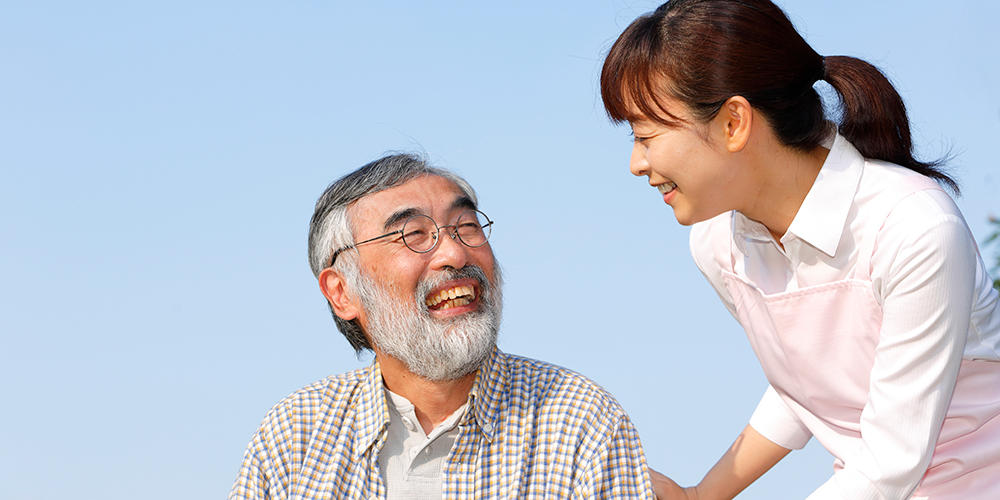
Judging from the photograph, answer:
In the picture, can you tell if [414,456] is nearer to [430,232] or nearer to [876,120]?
[430,232]

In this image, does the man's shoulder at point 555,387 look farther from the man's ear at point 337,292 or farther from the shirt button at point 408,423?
the man's ear at point 337,292

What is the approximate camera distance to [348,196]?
3.65m

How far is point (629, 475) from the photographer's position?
3152mm

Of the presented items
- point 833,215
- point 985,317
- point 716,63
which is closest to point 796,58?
point 716,63

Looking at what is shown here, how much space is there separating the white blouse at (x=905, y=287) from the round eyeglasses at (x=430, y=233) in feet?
3.85

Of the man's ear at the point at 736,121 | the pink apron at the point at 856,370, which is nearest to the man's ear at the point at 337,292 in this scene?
the pink apron at the point at 856,370

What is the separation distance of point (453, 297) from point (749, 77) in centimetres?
Answer: 136

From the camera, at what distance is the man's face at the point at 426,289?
11.1ft

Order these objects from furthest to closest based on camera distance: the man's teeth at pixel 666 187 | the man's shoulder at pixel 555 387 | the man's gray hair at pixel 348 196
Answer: the man's gray hair at pixel 348 196 < the man's shoulder at pixel 555 387 < the man's teeth at pixel 666 187

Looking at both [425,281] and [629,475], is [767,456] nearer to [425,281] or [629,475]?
[629,475]

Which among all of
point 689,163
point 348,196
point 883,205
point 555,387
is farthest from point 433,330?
point 883,205

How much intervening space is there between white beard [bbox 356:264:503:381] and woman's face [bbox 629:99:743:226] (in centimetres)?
94

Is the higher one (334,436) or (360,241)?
(360,241)

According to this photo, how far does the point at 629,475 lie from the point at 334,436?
103cm
